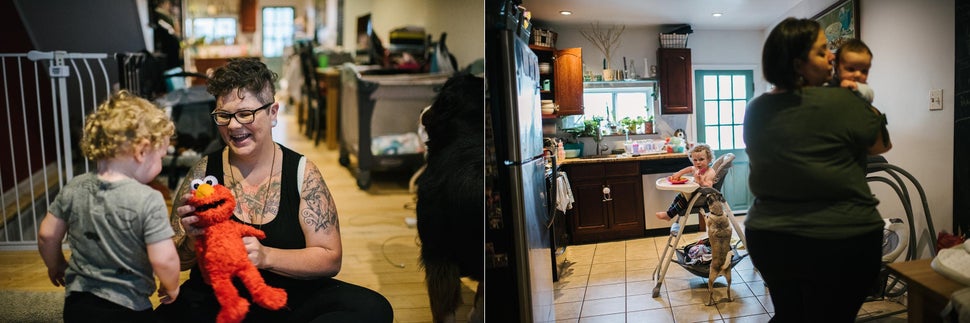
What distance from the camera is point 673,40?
4.50 feet

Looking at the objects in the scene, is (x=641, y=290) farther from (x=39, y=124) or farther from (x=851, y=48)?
(x=39, y=124)

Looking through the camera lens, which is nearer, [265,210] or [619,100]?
[265,210]

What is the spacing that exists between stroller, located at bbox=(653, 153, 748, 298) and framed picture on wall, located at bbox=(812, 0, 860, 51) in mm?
298

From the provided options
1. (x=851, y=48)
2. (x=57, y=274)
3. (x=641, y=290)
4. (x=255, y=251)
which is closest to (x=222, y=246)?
(x=255, y=251)

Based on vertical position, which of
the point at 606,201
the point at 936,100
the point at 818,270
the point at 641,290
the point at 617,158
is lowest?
the point at 641,290

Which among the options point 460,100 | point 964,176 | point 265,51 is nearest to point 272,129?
point 265,51

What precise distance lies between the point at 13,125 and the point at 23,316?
1.49 ft

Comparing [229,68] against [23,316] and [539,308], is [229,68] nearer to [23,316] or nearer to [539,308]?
[23,316]

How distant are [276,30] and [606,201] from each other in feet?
2.92

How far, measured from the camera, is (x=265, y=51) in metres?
1.20

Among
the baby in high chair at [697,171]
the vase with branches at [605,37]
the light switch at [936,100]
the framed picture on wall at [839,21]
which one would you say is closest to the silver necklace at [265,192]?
the vase with branches at [605,37]

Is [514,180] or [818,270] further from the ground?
[514,180]

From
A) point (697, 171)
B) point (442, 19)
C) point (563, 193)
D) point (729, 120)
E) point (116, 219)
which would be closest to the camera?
point (116, 219)

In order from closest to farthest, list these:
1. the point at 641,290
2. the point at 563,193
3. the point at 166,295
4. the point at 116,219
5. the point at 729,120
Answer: the point at 116,219
the point at 166,295
the point at 729,120
the point at 641,290
the point at 563,193
